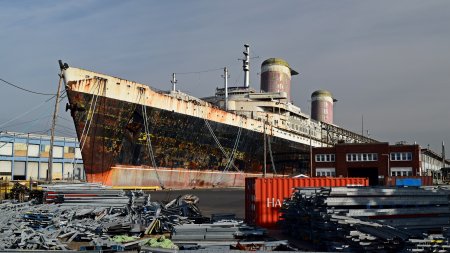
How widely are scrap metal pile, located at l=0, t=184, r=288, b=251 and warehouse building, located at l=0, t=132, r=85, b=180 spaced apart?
39.0 m

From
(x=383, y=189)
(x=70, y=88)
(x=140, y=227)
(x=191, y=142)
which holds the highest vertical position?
(x=70, y=88)

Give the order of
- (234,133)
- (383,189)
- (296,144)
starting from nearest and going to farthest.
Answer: (383,189)
(234,133)
(296,144)

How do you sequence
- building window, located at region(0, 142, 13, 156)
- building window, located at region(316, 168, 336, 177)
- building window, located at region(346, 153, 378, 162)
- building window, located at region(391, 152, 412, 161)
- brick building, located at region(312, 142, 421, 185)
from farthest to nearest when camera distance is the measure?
building window, located at region(0, 142, 13, 156) → building window, located at region(316, 168, 336, 177) → building window, located at region(346, 153, 378, 162) → building window, located at region(391, 152, 412, 161) → brick building, located at region(312, 142, 421, 185)

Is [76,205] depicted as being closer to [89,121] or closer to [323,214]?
[323,214]

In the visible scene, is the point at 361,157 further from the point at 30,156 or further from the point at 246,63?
the point at 30,156

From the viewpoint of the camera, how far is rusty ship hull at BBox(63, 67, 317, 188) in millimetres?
30891

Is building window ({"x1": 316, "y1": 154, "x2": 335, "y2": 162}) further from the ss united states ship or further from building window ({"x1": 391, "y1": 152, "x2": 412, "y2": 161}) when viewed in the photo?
building window ({"x1": 391, "y1": 152, "x2": 412, "y2": 161})

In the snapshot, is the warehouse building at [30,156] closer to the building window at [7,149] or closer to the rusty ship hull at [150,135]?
the building window at [7,149]

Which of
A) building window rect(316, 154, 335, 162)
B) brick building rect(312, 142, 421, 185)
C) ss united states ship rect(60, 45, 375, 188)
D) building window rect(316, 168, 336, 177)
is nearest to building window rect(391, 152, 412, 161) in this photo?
brick building rect(312, 142, 421, 185)

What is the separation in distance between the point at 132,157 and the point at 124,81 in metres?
5.77

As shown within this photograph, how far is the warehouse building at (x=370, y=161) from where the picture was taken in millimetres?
49250

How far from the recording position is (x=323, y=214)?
471 inches

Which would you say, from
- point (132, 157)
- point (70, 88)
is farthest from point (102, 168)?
point (70, 88)

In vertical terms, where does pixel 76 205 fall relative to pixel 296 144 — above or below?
below
